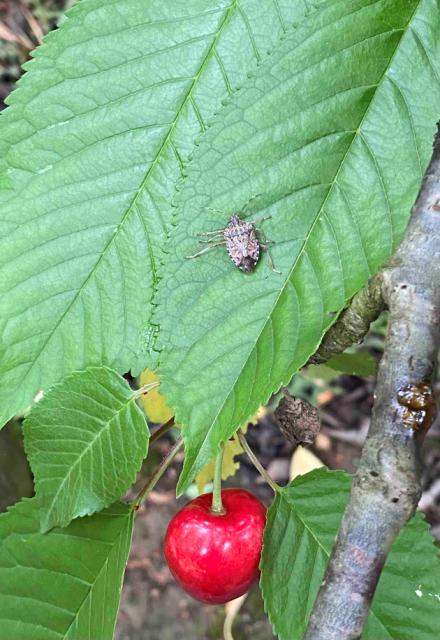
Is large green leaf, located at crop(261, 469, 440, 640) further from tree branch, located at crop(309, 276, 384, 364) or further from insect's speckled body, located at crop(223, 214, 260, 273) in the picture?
insect's speckled body, located at crop(223, 214, 260, 273)

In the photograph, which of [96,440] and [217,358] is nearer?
[217,358]

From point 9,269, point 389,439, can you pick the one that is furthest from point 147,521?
point 389,439

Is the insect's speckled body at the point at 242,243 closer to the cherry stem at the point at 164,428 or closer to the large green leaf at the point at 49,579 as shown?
the cherry stem at the point at 164,428

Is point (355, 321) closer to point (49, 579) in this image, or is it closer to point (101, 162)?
point (101, 162)

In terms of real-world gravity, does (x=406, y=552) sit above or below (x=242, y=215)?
below

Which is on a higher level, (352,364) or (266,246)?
(266,246)

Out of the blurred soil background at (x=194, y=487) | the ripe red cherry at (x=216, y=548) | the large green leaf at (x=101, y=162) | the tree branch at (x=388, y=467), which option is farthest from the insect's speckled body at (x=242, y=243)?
the blurred soil background at (x=194, y=487)

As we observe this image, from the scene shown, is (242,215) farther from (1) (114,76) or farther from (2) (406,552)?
(2) (406,552)

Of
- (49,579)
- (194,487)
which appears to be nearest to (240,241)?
(49,579)
